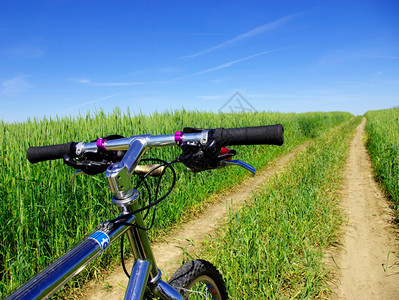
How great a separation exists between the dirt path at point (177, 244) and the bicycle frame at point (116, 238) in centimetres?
134

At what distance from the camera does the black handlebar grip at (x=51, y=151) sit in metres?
1.19

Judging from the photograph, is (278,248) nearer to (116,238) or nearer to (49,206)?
(116,238)

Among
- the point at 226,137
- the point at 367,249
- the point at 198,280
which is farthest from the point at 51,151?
the point at 367,249

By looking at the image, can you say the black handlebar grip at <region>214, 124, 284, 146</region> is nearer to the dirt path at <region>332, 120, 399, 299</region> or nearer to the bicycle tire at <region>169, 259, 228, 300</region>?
the bicycle tire at <region>169, 259, 228, 300</region>

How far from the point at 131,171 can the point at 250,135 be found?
0.47 m

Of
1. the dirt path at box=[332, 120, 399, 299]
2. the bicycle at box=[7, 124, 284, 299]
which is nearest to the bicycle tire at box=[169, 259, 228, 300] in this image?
the bicycle at box=[7, 124, 284, 299]

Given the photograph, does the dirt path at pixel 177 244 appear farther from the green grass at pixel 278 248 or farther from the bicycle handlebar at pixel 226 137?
the bicycle handlebar at pixel 226 137

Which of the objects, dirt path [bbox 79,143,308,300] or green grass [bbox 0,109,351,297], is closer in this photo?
green grass [bbox 0,109,351,297]

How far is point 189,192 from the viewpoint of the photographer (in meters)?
4.70

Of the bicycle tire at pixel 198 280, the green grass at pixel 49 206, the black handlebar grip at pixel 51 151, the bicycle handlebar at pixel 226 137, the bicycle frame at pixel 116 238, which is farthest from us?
the green grass at pixel 49 206

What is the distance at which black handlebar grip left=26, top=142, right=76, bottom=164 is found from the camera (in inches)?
46.8

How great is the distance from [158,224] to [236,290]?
1.93 meters

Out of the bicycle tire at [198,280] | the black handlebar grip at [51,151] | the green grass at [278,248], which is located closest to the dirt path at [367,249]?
the green grass at [278,248]

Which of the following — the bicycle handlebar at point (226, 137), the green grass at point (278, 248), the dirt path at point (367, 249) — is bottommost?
the dirt path at point (367, 249)
